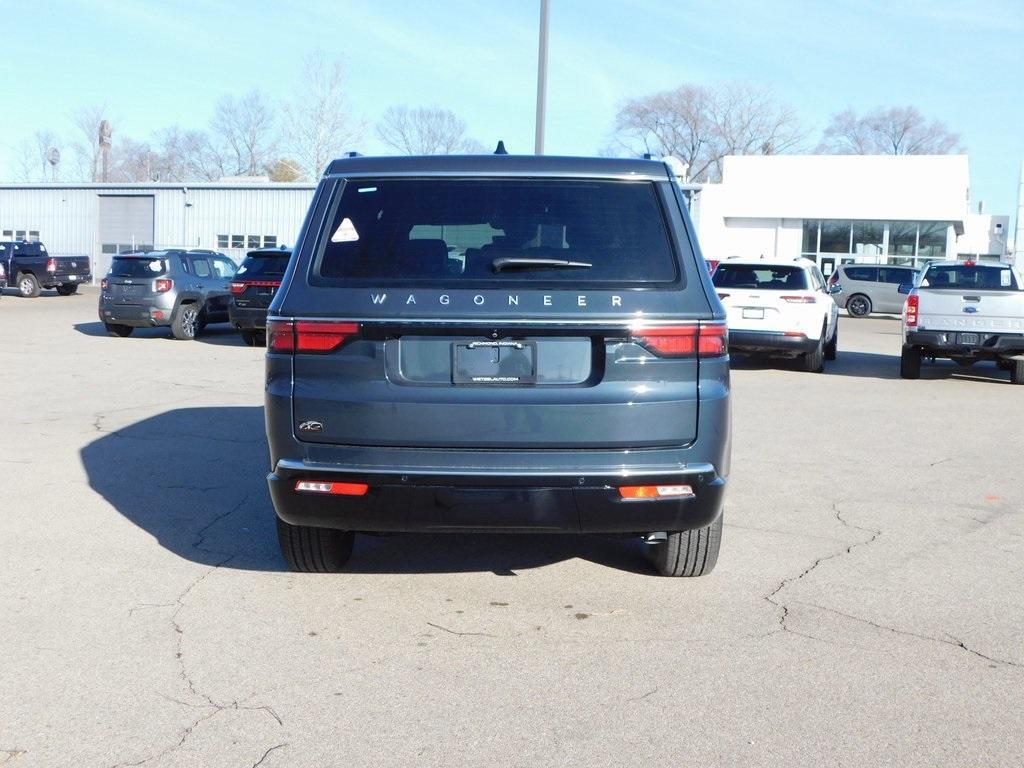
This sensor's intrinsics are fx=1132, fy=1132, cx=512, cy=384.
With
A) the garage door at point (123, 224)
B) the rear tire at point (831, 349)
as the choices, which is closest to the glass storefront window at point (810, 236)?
→ the garage door at point (123, 224)

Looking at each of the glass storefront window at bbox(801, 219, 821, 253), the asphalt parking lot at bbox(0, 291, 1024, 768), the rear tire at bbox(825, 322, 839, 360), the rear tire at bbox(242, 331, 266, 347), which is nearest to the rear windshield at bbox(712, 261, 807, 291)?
the rear tire at bbox(825, 322, 839, 360)

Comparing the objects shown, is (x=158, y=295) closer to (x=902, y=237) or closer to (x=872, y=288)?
(x=872, y=288)

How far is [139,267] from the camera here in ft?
67.2

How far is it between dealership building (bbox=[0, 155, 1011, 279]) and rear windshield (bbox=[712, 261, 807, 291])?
98.0 ft

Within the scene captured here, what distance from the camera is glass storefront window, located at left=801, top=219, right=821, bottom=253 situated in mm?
51500

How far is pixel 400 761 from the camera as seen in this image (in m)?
3.42

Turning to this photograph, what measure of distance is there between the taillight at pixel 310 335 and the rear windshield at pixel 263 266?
14.7 m

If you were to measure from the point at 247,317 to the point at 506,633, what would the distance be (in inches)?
594

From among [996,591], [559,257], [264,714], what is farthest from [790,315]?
[264,714]

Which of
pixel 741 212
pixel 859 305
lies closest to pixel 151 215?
pixel 741 212

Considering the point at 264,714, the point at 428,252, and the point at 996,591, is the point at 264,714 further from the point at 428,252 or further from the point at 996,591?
the point at 996,591

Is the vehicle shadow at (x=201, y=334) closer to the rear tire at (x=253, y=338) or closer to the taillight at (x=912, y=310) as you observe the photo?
the rear tire at (x=253, y=338)

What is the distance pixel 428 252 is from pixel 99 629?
2045 millimetres

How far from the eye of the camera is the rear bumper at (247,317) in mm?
18797
